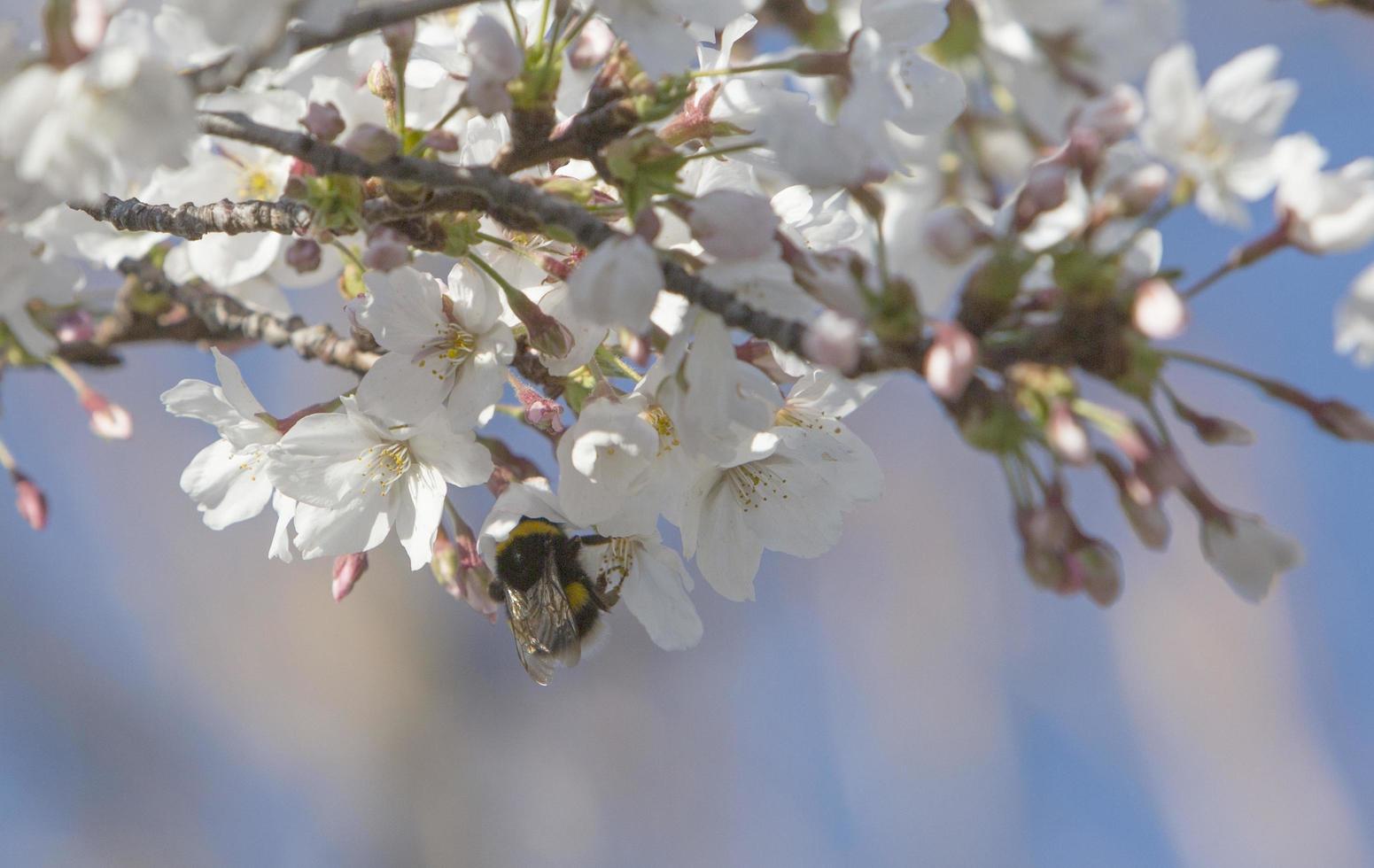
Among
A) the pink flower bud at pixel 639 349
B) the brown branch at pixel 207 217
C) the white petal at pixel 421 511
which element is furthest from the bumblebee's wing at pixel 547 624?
the brown branch at pixel 207 217

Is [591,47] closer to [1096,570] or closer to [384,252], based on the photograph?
[384,252]

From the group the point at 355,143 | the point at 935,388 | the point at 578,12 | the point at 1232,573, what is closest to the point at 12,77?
the point at 355,143

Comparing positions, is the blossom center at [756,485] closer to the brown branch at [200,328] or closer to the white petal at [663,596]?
the white petal at [663,596]

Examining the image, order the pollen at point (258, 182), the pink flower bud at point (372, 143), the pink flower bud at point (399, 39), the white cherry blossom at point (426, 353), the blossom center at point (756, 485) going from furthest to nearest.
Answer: the pollen at point (258, 182)
the blossom center at point (756, 485)
the white cherry blossom at point (426, 353)
the pink flower bud at point (399, 39)
the pink flower bud at point (372, 143)

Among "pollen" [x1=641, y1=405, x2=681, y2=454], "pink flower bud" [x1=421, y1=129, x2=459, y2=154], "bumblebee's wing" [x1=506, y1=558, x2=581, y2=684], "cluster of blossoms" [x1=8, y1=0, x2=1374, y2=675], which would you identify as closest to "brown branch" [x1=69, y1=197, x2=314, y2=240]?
Result: "cluster of blossoms" [x1=8, y1=0, x2=1374, y2=675]

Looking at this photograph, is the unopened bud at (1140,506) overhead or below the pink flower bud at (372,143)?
below

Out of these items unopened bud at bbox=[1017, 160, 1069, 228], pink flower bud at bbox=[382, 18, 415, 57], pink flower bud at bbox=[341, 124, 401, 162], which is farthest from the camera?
pink flower bud at bbox=[382, 18, 415, 57]

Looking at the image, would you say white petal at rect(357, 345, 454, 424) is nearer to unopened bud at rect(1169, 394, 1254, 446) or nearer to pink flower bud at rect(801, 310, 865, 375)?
pink flower bud at rect(801, 310, 865, 375)
